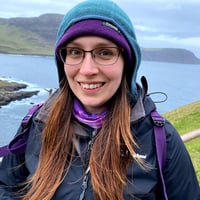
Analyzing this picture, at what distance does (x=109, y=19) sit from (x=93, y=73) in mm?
367

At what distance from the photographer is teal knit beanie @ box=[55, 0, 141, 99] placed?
2.59 m

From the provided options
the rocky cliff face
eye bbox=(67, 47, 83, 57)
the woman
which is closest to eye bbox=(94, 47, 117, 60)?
the woman

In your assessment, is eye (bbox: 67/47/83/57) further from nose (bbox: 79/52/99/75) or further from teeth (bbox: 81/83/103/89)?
teeth (bbox: 81/83/103/89)

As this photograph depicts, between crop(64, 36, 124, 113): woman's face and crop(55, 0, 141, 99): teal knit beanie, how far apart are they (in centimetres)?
10

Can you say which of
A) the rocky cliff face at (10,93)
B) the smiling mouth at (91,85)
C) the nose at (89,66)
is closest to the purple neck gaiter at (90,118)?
the smiling mouth at (91,85)

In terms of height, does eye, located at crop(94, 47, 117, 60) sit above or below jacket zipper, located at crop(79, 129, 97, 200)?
above

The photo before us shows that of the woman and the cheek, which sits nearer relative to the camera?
the woman

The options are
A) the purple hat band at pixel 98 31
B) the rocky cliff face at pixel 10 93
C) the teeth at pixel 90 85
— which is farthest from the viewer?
the rocky cliff face at pixel 10 93

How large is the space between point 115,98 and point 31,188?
2.82 feet

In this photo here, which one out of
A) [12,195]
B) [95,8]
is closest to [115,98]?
[95,8]

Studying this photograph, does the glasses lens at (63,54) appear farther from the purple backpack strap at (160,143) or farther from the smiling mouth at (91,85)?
the purple backpack strap at (160,143)

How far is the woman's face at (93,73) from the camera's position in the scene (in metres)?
2.59

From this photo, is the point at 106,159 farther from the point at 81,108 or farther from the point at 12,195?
the point at 12,195

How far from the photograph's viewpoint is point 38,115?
9.36 feet
